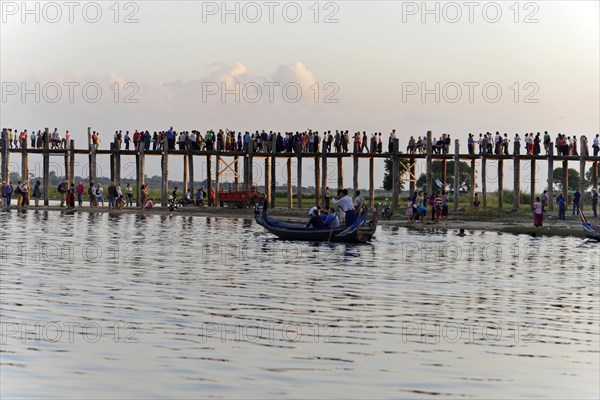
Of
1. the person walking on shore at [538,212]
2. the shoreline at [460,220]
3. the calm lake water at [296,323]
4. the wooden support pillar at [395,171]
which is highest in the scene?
the wooden support pillar at [395,171]

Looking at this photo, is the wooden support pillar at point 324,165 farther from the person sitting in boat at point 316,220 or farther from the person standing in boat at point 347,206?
the person standing in boat at point 347,206

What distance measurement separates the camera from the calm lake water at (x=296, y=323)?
553 inches

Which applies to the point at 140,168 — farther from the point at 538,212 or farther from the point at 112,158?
the point at 538,212

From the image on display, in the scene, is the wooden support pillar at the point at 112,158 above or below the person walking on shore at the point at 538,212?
above

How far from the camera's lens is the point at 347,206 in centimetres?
3684

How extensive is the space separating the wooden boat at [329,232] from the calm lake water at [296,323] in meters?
1.73

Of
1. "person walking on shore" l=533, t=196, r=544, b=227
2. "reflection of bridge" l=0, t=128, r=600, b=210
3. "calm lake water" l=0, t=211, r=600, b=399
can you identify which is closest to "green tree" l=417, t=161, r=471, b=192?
"reflection of bridge" l=0, t=128, r=600, b=210

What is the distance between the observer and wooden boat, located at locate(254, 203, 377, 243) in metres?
37.5

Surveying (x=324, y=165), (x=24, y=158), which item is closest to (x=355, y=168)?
(x=324, y=165)

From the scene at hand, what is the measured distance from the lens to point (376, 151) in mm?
57344

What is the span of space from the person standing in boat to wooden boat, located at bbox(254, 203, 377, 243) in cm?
16

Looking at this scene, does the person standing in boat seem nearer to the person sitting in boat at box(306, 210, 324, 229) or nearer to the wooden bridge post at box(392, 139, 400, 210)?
the person sitting in boat at box(306, 210, 324, 229)

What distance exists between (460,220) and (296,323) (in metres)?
33.3

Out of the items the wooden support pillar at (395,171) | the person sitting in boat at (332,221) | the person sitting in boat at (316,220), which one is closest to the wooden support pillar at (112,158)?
the wooden support pillar at (395,171)
